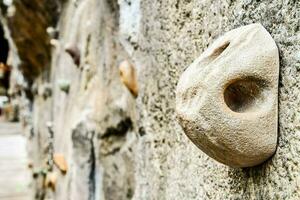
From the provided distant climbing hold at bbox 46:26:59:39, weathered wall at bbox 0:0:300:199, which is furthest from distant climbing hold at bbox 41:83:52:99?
weathered wall at bbox 0:0:300:199

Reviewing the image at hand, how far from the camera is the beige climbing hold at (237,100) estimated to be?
0.32 meters

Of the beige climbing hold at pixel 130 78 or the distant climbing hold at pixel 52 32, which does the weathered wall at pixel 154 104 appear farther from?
the distant climbing hold at pixel 52 32

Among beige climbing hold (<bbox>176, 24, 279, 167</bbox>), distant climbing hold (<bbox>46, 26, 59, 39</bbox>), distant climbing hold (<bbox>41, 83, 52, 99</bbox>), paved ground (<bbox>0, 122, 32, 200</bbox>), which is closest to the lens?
beige climbing hold (<bbox>176, 24, 279, 167</bbox>)

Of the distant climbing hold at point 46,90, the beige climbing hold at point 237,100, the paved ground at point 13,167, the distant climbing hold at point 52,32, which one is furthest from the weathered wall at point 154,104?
the paved ground at point 13,167

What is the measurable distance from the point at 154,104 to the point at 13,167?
272cm

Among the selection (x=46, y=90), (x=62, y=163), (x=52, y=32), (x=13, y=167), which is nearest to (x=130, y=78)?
(x=62, y=163)

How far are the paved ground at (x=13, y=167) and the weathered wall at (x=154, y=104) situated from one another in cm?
135

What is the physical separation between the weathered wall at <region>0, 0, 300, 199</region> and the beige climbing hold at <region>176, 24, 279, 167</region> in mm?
11

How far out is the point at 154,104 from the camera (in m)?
0.70

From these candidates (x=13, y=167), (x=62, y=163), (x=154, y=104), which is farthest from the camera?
(x=13, y=167)

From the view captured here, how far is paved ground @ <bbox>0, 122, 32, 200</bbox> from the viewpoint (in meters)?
2.82

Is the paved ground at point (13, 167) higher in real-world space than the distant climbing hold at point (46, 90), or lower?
lower

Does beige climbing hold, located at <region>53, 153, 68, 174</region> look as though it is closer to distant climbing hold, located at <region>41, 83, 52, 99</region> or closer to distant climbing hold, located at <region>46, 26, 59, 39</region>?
distant climbing hold, located at <region>46, 26, 59, 39</region>

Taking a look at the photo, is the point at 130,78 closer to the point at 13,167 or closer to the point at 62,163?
the point at 62,163
